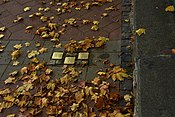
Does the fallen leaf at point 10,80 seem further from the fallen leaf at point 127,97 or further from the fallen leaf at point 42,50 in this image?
the fallen leaf at point 127,97

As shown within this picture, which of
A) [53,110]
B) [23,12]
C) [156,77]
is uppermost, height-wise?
[156,77]

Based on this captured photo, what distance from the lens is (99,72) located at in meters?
3.42

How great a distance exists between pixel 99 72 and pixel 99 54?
40 centimetres

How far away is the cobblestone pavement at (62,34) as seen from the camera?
361 centimetres

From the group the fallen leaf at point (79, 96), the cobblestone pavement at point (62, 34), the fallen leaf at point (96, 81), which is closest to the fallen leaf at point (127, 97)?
the cobblestone pavement at point (62, 34)

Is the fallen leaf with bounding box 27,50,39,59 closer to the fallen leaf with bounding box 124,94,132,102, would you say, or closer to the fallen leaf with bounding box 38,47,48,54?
the fallen leaf with bounding box 38,47,48,54

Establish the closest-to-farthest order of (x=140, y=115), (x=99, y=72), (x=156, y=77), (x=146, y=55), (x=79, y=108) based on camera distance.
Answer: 1. (x=140, y=115)
2. (x=156, y=77)
3. (x=146, y=55)
4. (x=79, y=108)
5. (x=99, y=72)

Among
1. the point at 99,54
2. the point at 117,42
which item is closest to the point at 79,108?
the point at 99,54

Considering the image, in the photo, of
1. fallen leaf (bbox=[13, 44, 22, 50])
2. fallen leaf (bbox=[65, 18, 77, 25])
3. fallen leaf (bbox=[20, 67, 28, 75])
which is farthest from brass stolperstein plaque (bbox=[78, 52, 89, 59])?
fallen leaf (bbox=[13, 44, 22, 50])

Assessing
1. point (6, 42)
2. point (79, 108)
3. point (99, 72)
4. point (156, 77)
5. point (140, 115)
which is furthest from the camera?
point (6, 42)

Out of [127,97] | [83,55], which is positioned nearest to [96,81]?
[127,97]

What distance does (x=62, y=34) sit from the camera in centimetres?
424

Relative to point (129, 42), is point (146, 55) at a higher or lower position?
higher

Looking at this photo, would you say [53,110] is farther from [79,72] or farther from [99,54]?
[99,54]
